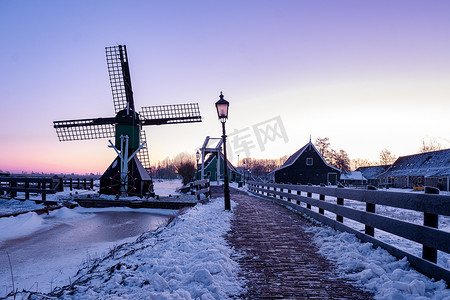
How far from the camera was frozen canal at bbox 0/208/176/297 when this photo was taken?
17.5 feet

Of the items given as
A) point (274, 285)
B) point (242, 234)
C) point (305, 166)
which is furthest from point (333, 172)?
point (274, 285)

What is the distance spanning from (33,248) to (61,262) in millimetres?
2177

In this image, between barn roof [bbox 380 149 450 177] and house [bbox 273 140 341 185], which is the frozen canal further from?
barn roof [bbox 380 149 450 177]

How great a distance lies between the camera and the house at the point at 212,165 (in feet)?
110

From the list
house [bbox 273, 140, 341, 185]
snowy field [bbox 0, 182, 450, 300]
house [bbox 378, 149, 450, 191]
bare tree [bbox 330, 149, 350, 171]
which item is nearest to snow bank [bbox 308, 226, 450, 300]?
snowy field [bbox 0, 182, 450, 300]

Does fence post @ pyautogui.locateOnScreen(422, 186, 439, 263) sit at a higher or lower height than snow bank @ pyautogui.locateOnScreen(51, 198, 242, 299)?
higher

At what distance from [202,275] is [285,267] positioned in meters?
1.34

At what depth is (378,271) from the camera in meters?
3.33

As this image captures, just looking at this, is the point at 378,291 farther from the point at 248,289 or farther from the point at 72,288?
the point at 72,288

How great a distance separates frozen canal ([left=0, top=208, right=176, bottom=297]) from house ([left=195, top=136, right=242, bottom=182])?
18.6 m

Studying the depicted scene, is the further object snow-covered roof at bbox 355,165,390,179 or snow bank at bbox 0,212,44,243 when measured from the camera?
snow-covered roof at bbox 355,165,390,179

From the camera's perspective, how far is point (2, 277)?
5.36 m

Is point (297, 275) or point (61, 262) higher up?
point (297, 275)

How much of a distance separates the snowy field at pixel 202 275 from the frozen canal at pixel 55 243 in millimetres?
1279
